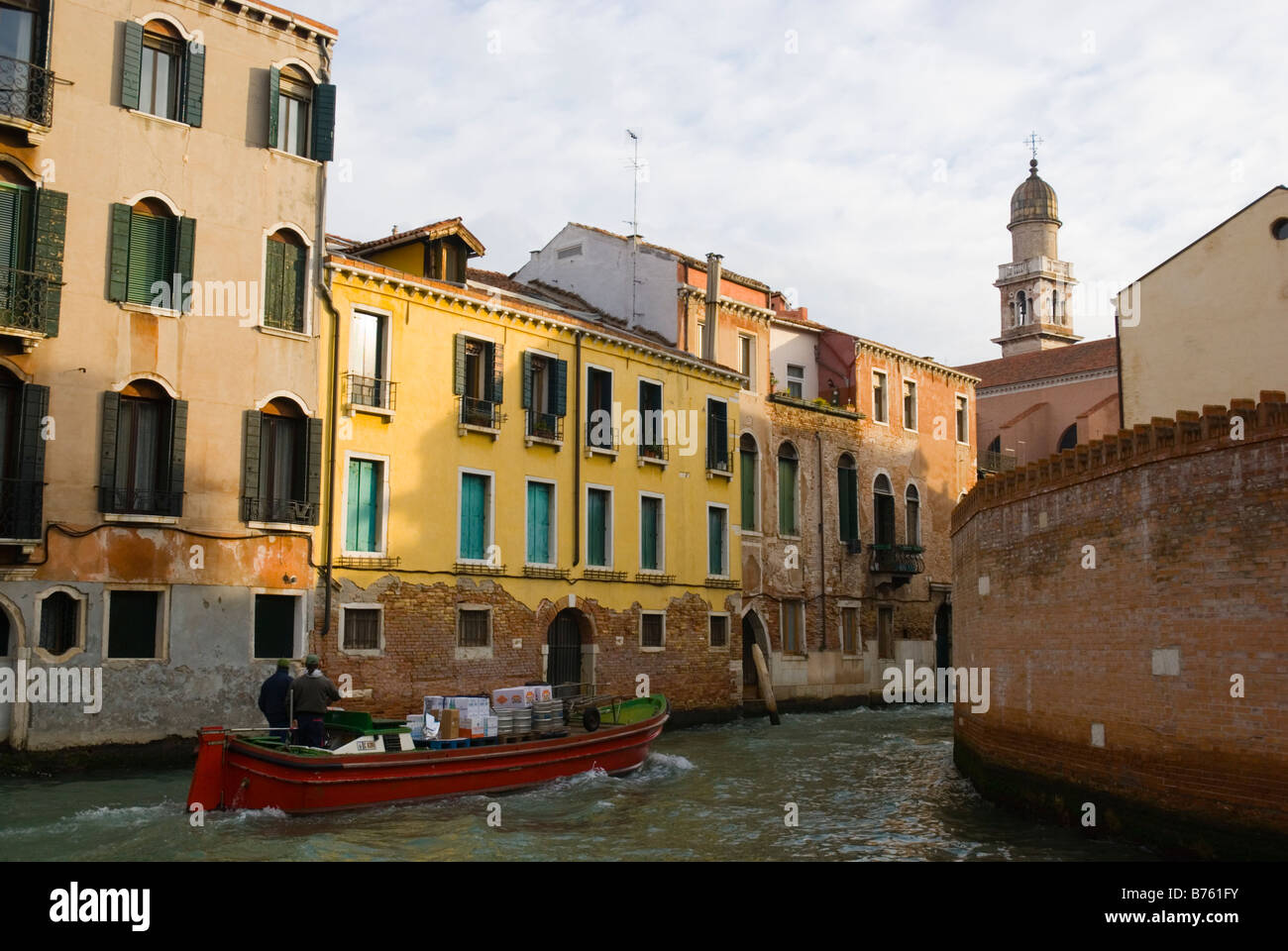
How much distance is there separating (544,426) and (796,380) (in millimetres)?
10327

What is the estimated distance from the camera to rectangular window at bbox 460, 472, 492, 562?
67.7 feet

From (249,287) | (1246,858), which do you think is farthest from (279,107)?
(1246,858)

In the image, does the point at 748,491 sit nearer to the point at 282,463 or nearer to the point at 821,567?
the point at 821,567

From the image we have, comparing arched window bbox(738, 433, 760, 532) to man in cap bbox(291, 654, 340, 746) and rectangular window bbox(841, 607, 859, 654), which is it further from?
man in cap bbox(291, 654, 340, 746)

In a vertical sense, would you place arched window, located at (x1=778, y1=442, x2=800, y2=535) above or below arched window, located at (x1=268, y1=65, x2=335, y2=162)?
below

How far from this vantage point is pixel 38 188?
623 inches

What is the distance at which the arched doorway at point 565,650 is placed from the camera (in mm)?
22031

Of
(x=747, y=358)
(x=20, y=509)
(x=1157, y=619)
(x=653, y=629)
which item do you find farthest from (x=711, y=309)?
(x=1157, y=619)

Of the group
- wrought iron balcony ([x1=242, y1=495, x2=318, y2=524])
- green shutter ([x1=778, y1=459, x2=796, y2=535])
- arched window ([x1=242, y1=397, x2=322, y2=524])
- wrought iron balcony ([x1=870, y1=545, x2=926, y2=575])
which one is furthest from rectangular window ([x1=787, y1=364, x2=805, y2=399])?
wrought iron balcony ([x1=242, y1=495, x2=318, y2=524])

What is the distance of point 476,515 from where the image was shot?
20.9m

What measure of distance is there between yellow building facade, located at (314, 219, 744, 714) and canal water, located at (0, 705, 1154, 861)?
3.95 metres

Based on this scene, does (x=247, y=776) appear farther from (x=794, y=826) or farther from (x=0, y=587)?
(x=794, y=826)

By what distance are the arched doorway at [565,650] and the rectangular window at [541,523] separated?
1.10 meters

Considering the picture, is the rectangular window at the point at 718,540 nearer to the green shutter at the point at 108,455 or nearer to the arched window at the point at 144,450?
the arched window at the point at 144,450
